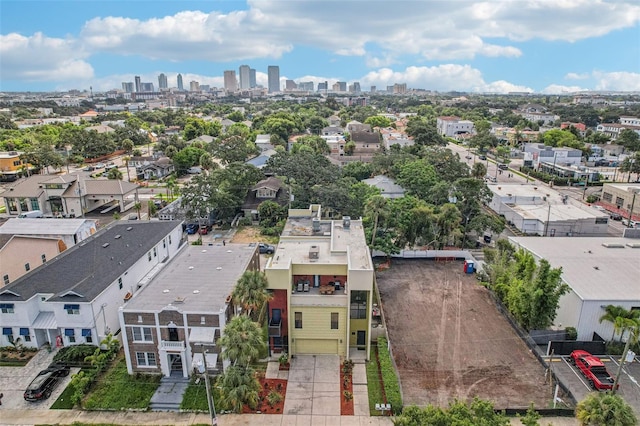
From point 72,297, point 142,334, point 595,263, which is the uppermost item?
point 72,297

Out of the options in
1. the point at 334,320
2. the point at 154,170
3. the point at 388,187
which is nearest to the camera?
the point at 334,320

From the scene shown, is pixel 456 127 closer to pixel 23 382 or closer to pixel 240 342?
pixel 240 342

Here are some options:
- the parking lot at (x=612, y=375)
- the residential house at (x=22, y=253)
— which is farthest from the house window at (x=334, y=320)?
the residential house at (x=22, y=253)

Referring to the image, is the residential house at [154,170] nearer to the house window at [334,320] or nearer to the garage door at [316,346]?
the garage door at [316,346]

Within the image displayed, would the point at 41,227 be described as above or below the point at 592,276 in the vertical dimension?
above

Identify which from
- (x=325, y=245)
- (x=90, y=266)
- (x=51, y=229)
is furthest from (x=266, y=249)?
(x=51, y=229)

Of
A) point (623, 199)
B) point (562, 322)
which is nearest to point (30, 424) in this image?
point (562, 322)

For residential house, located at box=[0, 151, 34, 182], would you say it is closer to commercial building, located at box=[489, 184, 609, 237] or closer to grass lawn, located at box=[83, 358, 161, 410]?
Result: grass lawn, located at box=[83, 358, 161, 410]
